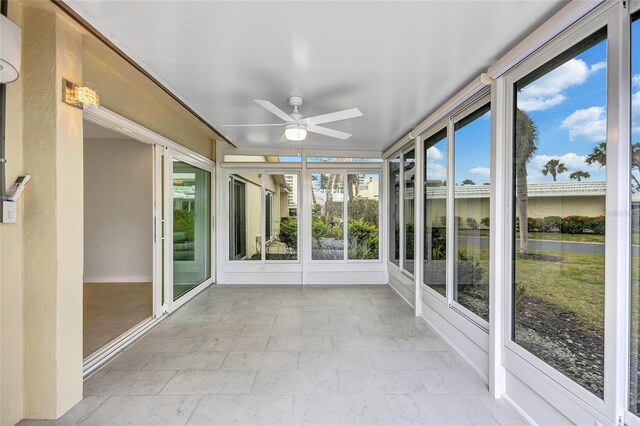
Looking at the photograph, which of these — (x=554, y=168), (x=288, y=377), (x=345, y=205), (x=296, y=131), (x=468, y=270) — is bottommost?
(x=288, y=377)

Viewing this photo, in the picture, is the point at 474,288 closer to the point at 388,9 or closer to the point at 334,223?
the point at 388,9

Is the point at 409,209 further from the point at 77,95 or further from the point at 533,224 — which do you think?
the point at 77,95

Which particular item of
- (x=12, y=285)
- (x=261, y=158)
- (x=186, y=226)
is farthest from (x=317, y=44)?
(x=261, y=158)

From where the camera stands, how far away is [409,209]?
4.68 metres

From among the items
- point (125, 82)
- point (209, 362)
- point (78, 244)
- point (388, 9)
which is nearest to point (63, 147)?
point (78, 244)

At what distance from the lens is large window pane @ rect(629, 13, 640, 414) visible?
4.54 feet

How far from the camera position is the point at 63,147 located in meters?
2.00

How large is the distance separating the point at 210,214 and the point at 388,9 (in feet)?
15.4

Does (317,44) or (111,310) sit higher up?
(317,44)

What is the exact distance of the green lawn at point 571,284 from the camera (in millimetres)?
1593

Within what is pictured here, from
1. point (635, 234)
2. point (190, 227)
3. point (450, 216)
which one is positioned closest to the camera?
point (635, 234)

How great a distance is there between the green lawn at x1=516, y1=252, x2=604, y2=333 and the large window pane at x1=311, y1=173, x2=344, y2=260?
3.82 meters

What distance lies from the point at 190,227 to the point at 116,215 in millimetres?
2198

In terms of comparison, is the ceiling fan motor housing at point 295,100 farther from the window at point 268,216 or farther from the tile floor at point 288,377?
the window at point 268,216
